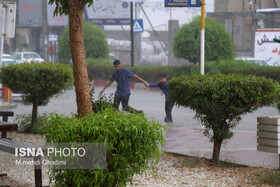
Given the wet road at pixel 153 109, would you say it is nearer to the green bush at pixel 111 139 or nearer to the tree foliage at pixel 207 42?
the tree foliage at pixel 207 42

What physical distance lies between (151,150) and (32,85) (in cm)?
629

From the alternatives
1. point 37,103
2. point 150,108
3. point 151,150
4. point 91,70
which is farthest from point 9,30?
point 91,70

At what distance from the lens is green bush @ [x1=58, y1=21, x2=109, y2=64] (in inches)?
1356

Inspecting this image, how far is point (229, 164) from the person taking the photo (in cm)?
882

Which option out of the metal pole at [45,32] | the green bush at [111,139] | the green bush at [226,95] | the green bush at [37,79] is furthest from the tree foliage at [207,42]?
the metal pole at [45,32]

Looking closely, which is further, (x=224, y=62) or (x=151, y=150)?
(x=224, y=62)

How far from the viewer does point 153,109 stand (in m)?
18.5

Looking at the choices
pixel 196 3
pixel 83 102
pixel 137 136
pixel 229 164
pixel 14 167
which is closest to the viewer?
pixel 137 136

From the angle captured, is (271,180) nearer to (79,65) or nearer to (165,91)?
(79,65)

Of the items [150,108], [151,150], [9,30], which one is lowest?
[150,108]

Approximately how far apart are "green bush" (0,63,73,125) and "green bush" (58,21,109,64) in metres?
22.7

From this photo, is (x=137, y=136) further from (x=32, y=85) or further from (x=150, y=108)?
(x=150, y=108)

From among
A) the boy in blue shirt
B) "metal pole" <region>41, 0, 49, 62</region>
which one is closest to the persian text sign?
the boy in blue shirt

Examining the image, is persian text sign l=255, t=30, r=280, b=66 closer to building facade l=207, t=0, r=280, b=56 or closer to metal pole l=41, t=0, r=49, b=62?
building facade l=207, t=0, r=280, b=56
